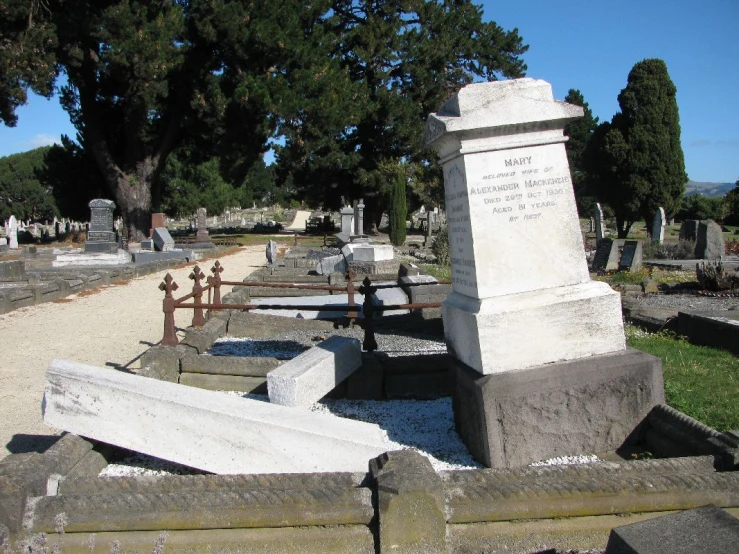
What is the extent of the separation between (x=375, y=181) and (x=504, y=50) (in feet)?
45.4

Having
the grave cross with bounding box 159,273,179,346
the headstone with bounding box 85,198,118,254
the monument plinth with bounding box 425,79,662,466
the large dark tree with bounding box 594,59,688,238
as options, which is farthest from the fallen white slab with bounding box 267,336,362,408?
the large dark tree with bounding box 594,59,688,238

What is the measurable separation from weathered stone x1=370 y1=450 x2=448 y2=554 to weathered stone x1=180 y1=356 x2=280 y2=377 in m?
2.85

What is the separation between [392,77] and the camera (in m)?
37.9

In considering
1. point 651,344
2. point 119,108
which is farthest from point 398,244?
point 651,344

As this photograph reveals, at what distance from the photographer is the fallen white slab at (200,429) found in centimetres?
351

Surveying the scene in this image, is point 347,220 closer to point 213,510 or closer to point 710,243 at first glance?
point 710,243

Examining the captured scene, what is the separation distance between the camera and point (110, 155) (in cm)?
2859

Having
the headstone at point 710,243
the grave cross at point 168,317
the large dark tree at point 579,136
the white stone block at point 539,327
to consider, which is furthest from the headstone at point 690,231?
the large dark tree at point 579,136

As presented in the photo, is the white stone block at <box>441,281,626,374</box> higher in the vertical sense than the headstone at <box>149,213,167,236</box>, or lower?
lower

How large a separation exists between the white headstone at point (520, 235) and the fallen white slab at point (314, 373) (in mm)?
1207

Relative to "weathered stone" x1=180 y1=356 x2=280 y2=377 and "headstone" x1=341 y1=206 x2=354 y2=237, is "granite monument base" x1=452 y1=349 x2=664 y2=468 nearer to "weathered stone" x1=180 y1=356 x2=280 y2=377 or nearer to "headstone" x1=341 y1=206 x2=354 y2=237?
"weathered stone" x1=180 y1=356 x2=280 y2=377

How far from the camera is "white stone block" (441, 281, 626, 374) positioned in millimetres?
3754

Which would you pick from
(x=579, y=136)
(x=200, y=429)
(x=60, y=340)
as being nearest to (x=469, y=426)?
(x=200, y=429)

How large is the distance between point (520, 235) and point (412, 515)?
6.18 ft
